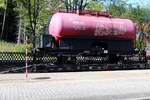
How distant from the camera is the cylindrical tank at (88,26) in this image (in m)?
18.5

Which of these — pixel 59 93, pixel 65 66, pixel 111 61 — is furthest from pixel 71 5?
pixel 59 93

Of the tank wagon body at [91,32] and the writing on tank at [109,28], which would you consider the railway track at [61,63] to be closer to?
the tank wagon body at [91,32]

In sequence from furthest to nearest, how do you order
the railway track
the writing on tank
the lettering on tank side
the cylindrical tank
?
the writing on tank
the lettering on tank side
the cylindrical tank
the railway track

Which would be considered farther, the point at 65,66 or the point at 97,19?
the point at 97,19

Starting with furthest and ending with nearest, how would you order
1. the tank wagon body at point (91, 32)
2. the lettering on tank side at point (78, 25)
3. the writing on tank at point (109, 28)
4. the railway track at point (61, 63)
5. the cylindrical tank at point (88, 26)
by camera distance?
1. the writing on tank at point (109, 28)
2. the lettering on tank side at point (78, 25)
3. the tank wagon body at point (91, 32)
4. the cylindrical tank at point (88, 26)
5. the railway track at point (61, 63)

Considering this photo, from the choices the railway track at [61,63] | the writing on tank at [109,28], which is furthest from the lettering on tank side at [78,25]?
the railway track at [61,63]

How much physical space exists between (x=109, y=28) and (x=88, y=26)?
146cm

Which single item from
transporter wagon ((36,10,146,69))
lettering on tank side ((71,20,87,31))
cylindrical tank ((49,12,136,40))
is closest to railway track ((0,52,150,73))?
transporter wagon ((36,10,146,69))

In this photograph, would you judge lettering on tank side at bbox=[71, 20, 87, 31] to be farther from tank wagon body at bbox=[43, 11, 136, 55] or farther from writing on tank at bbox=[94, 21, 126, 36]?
writing on tank at bbox=[94, 21, 126, 36]

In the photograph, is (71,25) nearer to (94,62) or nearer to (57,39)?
(57,39)

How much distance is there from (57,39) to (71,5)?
1948 cm

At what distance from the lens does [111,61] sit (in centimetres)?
2133

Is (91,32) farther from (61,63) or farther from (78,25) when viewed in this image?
(61,63)

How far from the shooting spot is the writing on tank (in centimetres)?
1957
